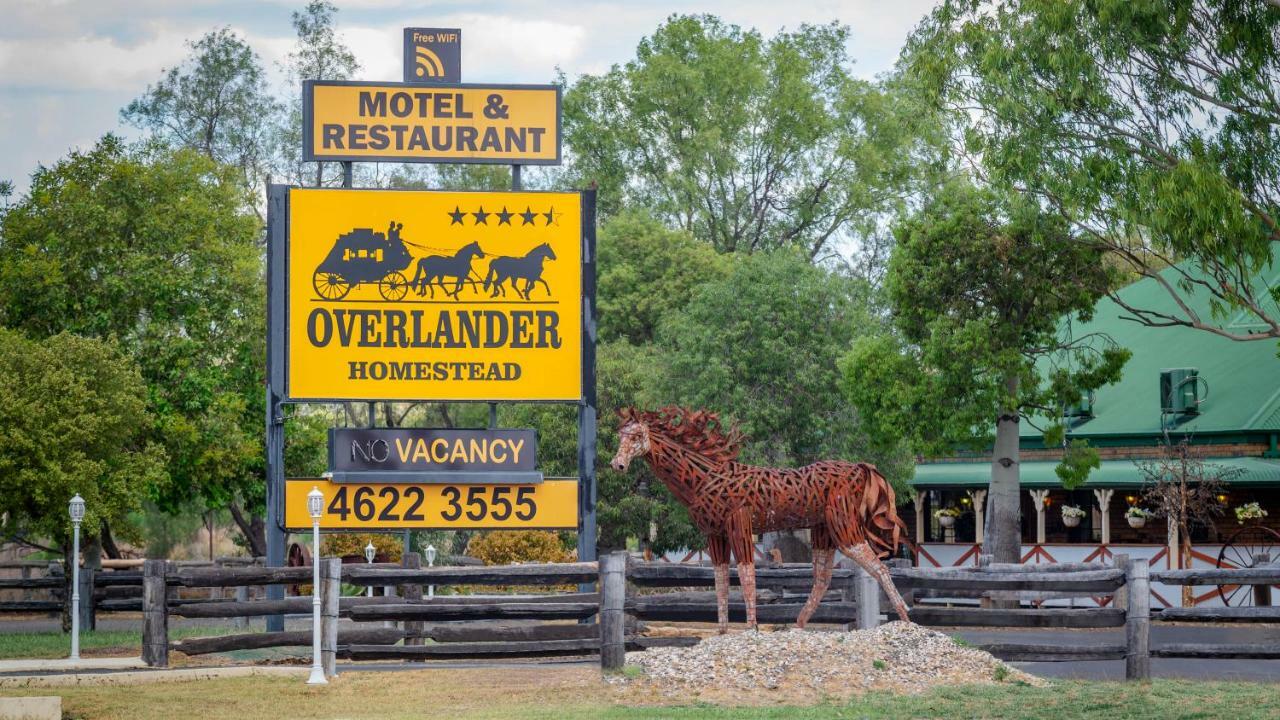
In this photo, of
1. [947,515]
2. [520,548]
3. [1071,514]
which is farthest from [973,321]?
[520,548]

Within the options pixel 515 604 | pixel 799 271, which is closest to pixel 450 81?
pixel 515 604

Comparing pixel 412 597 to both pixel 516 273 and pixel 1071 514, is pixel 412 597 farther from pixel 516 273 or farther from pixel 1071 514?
pixel 1071 514

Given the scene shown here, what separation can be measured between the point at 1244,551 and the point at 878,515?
767 inches

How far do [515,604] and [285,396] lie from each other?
4.28 m

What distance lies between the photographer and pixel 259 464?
3319cm

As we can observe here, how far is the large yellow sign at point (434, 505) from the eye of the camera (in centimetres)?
2084

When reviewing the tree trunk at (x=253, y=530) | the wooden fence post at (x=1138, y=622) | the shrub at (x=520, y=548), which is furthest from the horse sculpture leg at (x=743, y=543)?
the tree trunk at (x=253, y=530)

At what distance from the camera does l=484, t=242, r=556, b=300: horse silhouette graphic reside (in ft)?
70.0

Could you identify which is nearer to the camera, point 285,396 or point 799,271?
point 285,396

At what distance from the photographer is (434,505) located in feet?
68.8

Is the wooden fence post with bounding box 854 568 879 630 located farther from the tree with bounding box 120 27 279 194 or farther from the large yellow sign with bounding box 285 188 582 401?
the tree with bounding box 120 27 279 194

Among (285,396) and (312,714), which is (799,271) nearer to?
(285,396)

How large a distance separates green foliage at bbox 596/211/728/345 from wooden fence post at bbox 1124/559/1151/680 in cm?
3234

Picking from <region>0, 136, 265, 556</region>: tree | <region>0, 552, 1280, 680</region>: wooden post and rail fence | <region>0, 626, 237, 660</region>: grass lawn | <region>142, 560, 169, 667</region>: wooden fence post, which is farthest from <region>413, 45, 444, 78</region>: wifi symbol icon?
<region>0, 136, 265, 556</region>: tree
